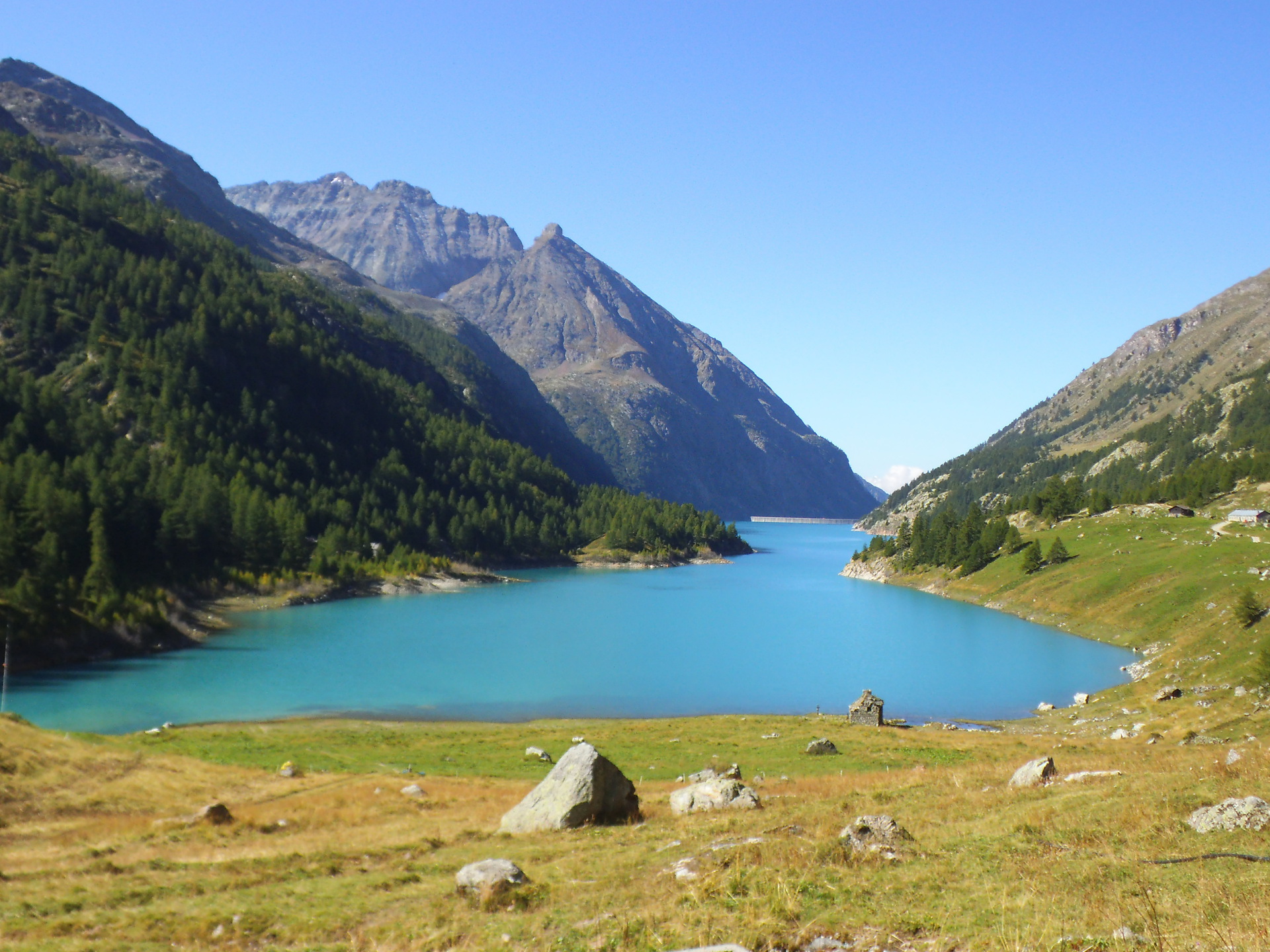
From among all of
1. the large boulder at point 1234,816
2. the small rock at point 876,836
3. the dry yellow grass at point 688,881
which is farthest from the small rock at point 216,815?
the large boulder at point 1234,816

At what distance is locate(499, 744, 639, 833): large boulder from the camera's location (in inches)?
802

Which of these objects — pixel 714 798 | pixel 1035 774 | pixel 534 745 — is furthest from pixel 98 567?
pixel 1035 774

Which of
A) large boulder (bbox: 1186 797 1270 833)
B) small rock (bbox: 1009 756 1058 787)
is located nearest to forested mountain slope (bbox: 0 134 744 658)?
small rock (bbox: 1009 756 1058 787)

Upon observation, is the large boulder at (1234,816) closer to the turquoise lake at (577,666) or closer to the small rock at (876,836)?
the small rock at (876,836)

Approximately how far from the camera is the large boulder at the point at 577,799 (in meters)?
20.4

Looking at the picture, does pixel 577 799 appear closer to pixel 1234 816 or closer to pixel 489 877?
pixel 489 877

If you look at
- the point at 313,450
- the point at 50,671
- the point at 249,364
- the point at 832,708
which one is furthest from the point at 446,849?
the point at 249,364

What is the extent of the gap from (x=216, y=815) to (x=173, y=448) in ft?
380

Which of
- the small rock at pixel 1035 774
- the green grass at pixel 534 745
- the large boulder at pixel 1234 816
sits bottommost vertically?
the green grass at pixel 534 745

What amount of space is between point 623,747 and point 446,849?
2156 cm

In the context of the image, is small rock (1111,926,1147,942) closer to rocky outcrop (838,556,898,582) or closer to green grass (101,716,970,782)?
green grass (101,716,970,782)

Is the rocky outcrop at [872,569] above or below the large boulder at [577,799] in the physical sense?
below

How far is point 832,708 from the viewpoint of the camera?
186ft

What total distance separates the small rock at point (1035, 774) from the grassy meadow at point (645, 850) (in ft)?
2.19
